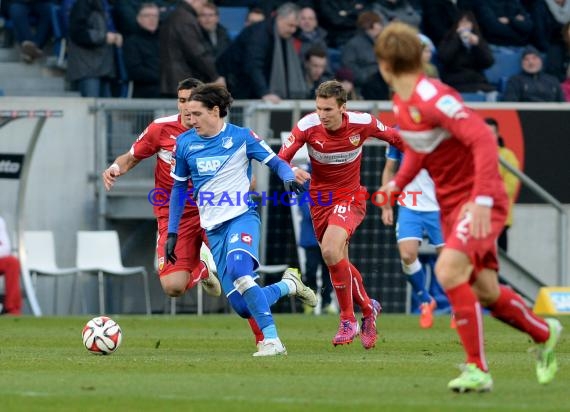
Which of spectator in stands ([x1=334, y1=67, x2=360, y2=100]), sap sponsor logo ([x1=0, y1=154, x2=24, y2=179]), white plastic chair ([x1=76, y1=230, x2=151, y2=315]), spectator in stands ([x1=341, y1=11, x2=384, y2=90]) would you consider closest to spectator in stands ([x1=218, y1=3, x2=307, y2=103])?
spectator in stands ([x1=334, y1=67, x2=360, y2=100])

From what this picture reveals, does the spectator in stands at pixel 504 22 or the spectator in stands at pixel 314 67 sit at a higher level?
the spectator in stands at pixel 504 22

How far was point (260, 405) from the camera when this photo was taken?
324 inches

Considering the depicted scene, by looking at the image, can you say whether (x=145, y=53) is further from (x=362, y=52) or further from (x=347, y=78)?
(x=362, y=52)

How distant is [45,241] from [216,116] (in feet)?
31.2

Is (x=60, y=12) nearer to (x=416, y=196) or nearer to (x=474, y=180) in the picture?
(x=416, y=196)

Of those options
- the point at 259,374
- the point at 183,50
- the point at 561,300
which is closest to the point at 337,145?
the point at 259,374

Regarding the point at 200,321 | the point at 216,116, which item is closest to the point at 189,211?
the point at 216,116

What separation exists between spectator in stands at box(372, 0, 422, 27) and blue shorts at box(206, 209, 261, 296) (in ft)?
39.2

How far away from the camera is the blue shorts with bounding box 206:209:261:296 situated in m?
11.9

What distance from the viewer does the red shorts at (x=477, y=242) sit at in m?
8.73

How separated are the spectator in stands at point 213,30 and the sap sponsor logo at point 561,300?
599 cm

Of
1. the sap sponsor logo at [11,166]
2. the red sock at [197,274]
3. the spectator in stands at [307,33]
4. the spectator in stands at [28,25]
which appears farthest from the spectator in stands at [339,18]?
the red sock at [197,274]

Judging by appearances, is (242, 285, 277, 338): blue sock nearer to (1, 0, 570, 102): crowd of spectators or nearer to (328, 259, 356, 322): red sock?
(328, 259, 356, 322): red sock
